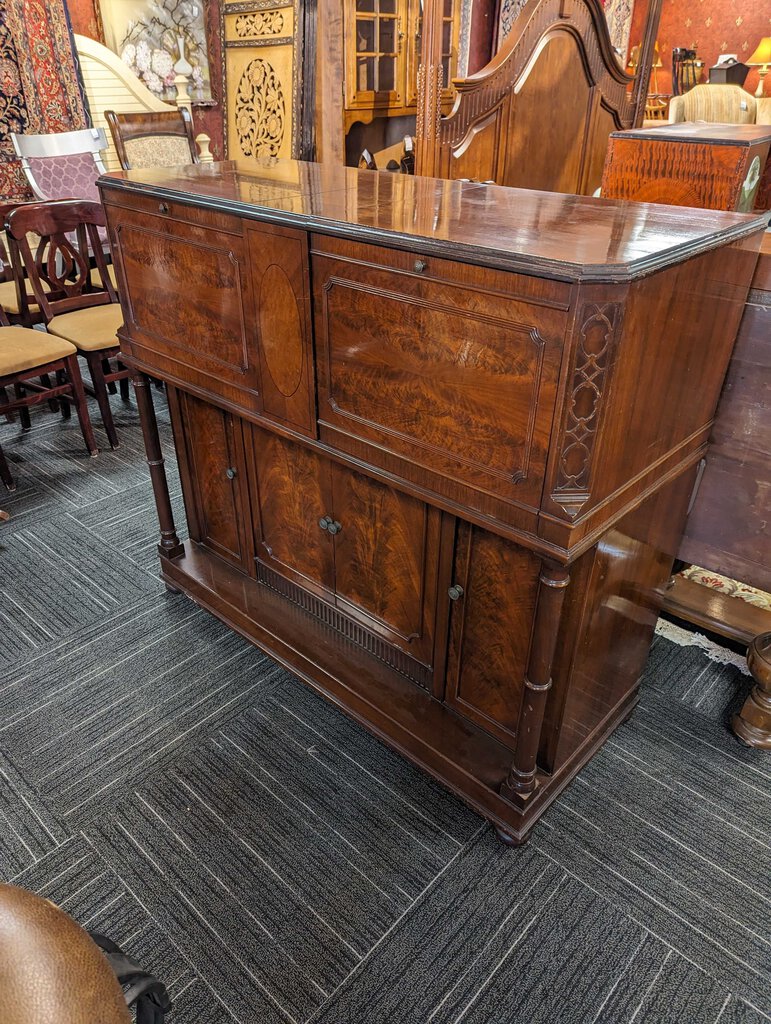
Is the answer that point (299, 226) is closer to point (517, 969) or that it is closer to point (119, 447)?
point (517, 969)

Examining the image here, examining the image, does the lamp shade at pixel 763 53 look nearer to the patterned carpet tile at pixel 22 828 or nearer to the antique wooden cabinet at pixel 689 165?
the antique wooden cabinet at pixel 689 165

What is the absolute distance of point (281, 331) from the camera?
142 centimetres

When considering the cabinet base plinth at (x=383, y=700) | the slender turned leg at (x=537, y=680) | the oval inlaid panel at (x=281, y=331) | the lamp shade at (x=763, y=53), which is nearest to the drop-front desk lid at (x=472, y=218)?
the oval inlaid panel at (x=281, y=331)

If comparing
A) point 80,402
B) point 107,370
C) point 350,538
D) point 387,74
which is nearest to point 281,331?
point 350,538

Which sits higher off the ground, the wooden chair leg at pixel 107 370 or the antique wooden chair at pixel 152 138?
the antique wooden chair at pixel 152 138

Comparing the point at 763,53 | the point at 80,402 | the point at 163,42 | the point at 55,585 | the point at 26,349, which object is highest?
the point at 763,53

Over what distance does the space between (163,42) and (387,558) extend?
485 cm

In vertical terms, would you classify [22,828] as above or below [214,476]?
below

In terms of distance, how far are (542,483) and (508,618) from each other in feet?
1.37

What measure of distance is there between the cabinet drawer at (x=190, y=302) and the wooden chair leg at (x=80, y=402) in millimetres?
1174

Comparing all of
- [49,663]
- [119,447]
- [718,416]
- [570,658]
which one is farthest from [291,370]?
[119,447]

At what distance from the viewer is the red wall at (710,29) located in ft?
28.1

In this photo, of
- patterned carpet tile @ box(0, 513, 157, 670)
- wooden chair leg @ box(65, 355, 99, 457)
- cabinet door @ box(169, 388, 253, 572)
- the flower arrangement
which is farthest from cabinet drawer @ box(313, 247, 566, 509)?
the flower arrangement

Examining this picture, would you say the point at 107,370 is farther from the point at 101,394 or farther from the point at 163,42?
the point at 163,42
